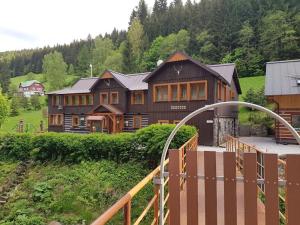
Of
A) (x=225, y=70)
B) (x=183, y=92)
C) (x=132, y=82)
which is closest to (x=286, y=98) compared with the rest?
(x=225, y=70)

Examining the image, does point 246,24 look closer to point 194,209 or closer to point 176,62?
point 176,62

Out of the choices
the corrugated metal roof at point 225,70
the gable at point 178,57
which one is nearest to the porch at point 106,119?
the gable at point 178,57

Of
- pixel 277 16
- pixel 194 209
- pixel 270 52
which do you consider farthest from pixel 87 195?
pixel 277 16

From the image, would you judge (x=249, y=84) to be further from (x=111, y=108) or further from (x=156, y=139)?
(x=156, y=139)

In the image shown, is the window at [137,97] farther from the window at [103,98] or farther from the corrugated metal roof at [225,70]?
the corrugated metal roof at [225,70]

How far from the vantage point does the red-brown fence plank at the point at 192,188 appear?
4312mm

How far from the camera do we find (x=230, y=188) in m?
4.21

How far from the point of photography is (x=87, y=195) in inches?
606

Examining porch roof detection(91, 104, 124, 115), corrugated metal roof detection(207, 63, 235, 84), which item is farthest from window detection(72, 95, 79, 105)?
corrugated metal roof detection(207, 63, 235, 84)

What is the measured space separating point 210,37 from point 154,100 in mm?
42099

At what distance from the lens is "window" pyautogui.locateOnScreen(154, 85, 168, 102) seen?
2727 centimetres

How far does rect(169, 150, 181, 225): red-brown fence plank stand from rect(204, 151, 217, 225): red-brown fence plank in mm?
382

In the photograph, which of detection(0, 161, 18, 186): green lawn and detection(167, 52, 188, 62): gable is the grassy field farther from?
detection(0, 161, 18, 186): green lawn

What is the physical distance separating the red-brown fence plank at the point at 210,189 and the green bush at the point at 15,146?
68.0 feet
